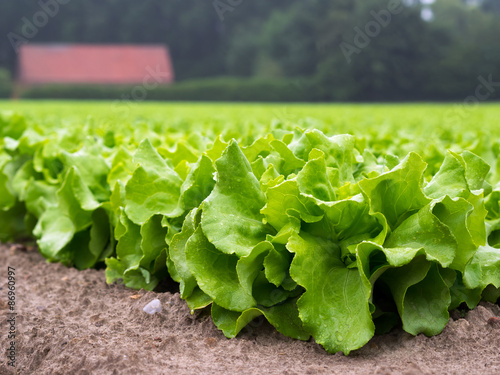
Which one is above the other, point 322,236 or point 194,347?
point 322,236

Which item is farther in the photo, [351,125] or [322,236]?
[351,125]

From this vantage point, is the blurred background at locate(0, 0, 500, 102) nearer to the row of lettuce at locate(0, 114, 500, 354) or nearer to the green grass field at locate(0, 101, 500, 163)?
the green grass field at locate(0, 101, 500, 163)

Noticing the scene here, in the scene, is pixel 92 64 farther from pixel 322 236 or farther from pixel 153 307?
pixel 322 236

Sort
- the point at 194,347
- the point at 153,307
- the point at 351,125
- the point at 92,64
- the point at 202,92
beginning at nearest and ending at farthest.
A: the point at 194,347 → the point at 153,307 → the point at 351,125 → the point at 202,92 → the point at 92,64

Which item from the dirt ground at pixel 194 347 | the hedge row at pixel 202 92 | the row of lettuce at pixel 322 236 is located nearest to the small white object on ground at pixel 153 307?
the dirt ground at pixel 194 347

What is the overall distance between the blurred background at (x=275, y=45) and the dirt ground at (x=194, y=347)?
3866 centimetres

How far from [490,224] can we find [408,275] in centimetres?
61

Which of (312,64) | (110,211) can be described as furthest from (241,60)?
(110,211)

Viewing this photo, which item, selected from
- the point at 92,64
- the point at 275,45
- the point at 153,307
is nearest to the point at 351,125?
the point at 153,307

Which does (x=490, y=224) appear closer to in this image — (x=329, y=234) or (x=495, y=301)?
(x=495, y=301)

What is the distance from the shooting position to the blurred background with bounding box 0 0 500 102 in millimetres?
41562

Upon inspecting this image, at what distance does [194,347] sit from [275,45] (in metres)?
52.0

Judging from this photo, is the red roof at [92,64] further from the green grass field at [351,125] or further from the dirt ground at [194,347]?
the dirt ground at [194,347]

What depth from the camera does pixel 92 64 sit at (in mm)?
51969
